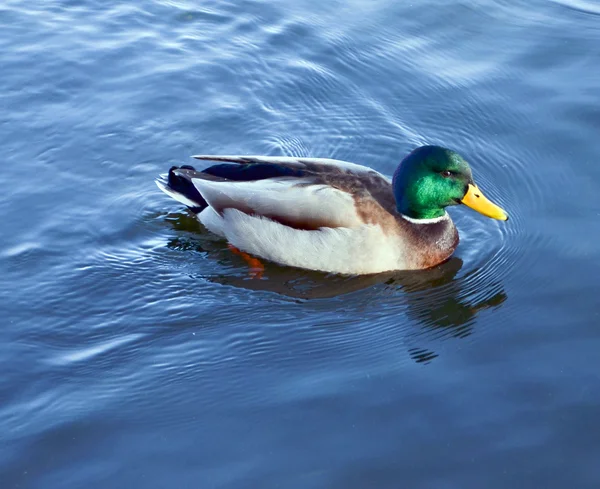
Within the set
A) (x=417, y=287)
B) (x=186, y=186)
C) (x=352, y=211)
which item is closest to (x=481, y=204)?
(x=417, y=287)

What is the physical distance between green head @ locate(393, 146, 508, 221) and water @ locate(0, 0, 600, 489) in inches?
16.5

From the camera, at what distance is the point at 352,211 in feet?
22.8

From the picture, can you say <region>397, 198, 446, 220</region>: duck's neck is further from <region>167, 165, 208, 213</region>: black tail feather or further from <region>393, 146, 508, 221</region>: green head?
<region>167, 165, 208, 213</region>: black tail feather

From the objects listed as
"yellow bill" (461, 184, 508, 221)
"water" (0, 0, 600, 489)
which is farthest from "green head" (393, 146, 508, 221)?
"water" (0, 0, 600, 489)

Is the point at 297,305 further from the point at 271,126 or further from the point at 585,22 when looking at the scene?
the point at 585,22

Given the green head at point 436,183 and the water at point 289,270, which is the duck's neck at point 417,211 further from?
the water at point 289,270

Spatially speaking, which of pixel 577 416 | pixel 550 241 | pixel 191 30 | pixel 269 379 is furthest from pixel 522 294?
pixel 191 30

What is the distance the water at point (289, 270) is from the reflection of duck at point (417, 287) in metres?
0.02

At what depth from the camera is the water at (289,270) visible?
16.8 ft

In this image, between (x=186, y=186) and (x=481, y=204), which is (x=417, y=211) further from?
(x=186, y=186)

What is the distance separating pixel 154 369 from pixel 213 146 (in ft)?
10.5

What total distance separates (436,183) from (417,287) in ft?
2.68

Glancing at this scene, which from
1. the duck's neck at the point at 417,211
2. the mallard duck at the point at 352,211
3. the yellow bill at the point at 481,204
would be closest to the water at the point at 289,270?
the mallard duck at the point at 352,211

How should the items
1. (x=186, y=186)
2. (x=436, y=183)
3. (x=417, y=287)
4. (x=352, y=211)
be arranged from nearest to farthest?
(x=417, y=287)
(x=352, y=211)
(x=436, y=183)
(x=186, y=186)
